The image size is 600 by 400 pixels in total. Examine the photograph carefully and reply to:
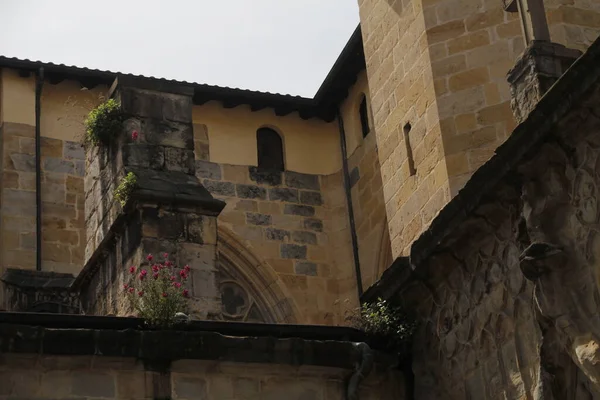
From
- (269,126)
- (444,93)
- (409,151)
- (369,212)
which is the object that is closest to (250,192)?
(269,126)

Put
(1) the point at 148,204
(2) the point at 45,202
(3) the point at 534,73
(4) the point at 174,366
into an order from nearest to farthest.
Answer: (4) the point at 174,366, (3) the point at 534,73, (1) the point at 148,204, (2) the point at 45,202

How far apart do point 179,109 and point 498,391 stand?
471 centimetres

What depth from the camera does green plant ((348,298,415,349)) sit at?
486 inches

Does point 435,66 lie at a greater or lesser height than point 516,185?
greater

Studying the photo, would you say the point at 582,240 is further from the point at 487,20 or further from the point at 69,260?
the point at 69,260

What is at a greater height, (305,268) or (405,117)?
(405,117)

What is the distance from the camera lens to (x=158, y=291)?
11844 millimetres

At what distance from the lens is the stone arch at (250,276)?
2064 centimetres

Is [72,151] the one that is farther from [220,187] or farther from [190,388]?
[190,388]

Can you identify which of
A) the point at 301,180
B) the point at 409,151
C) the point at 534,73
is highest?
the point at 301,180

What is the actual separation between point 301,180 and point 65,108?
139 inches

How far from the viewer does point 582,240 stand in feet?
33.8

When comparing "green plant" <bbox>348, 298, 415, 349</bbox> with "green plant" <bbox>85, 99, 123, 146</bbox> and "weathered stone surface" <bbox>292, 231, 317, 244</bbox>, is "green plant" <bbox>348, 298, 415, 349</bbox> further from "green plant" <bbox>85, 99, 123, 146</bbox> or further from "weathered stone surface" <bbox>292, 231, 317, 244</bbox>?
"weathered stone surface" <bbox>292, 231, 317, 244</bbox>

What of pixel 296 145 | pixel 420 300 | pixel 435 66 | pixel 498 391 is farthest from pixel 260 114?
pixel 498 391
